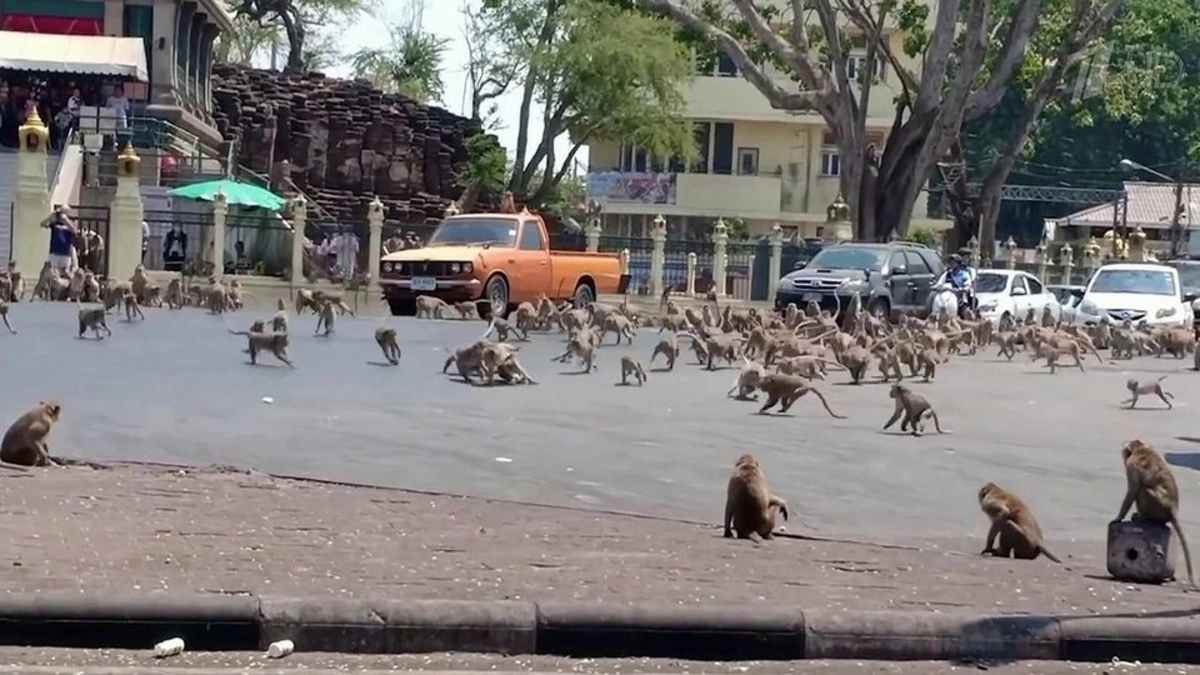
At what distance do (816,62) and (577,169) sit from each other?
33.4 m

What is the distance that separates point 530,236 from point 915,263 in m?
7.04

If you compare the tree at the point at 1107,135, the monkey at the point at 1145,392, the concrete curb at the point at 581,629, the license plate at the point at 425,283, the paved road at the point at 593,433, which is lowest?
the concrete curb at the point at 581,629

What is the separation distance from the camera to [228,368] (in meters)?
19.4

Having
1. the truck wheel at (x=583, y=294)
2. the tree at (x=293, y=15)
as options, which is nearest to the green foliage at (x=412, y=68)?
the tree at (x=293, y=15)

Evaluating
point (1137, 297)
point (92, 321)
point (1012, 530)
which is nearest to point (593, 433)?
point (1012, 530)

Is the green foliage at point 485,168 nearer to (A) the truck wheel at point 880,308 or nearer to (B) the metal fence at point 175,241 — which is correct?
(B) the metal fence at point 175,241

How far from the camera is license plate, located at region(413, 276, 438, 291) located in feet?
103

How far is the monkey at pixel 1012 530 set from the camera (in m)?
10.4

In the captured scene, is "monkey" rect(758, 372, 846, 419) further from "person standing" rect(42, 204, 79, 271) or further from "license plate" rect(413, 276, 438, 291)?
"person standing" rect(42, 204, 79, 271)

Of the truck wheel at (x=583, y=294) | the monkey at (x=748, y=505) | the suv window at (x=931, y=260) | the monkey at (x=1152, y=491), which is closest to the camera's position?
the monkey at (x=1152, y=491)

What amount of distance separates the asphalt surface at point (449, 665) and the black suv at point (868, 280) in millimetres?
24615

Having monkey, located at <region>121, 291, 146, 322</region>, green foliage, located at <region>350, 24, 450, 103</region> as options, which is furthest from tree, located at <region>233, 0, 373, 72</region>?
monkey, located at <region>121, 291, 146, 322</region>

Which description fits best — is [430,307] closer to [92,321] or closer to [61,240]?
[61,240]

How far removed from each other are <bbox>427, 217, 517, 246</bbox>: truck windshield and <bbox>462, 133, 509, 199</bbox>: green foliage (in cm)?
3072
